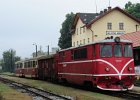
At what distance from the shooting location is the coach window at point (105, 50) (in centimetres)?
2267

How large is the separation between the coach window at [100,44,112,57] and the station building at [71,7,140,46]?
147 ft

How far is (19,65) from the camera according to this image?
60.9 meters

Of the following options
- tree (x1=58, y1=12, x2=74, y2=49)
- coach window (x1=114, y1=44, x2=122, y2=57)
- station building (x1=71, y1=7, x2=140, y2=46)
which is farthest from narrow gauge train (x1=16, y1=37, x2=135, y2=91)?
tree (x1=58, y1=12, x2=74, y2=49)

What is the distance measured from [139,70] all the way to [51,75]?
7828 millimetres

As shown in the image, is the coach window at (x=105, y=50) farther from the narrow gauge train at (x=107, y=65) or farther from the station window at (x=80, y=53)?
the station window at (x=80, y=53)

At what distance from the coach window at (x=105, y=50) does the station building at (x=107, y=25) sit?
44900mm

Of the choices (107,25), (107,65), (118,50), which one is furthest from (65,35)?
(107,65)

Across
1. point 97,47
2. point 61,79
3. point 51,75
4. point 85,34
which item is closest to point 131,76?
point 97,47

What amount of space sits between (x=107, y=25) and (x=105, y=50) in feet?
156

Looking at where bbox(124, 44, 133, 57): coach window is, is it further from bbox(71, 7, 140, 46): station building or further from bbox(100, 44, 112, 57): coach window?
bbox(71, 7, 140, 46): station building

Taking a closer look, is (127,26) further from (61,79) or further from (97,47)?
(97,47)

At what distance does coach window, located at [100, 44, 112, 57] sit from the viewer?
22672mm

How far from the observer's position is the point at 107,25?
69875mm

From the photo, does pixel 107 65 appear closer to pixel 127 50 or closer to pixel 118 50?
pixel 118 50
